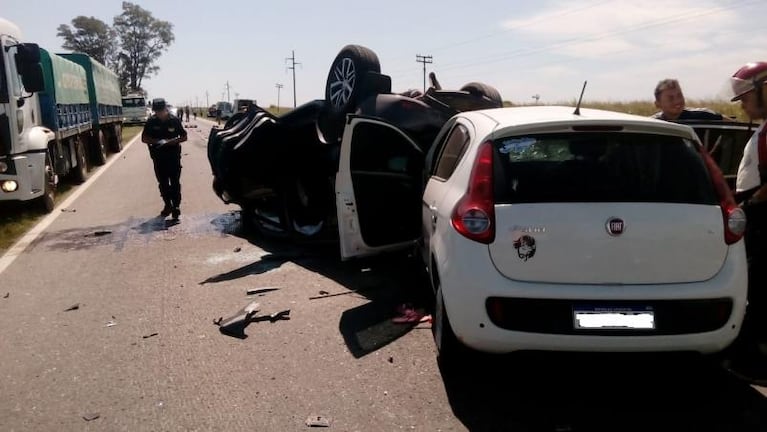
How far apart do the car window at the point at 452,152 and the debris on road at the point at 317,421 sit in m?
1.70

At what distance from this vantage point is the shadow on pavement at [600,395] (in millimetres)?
3225

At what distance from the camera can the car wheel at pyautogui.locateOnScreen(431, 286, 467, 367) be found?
3.62 m

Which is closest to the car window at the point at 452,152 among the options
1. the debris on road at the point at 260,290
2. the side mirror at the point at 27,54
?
the debris on road at the point at 260,290

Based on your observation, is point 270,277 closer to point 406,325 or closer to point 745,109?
point 406,325

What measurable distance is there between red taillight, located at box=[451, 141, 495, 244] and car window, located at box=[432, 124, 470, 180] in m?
0.46

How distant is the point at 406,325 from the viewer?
4.72 metres

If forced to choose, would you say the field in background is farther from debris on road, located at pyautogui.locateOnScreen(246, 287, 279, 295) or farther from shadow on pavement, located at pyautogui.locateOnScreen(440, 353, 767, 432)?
shadow on pavement, located at pyautogui.locateOnScreen(440, 353, 767, 432)

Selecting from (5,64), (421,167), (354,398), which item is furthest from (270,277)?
(5,64)

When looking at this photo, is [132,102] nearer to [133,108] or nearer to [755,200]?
[133,108]

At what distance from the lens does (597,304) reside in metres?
3.19

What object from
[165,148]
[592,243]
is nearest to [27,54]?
[165,148]

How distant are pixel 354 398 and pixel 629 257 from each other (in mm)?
1672

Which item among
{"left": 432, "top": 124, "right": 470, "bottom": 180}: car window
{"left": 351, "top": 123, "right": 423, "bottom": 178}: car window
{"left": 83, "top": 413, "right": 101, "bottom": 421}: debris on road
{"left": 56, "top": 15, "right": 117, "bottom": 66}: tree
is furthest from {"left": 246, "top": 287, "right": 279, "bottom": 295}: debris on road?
{"left": 56, "top": 15, "right": 117, "bottom": 66}: tree

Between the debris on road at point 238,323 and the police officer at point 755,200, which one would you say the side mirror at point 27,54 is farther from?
the police officer at point 755,200
